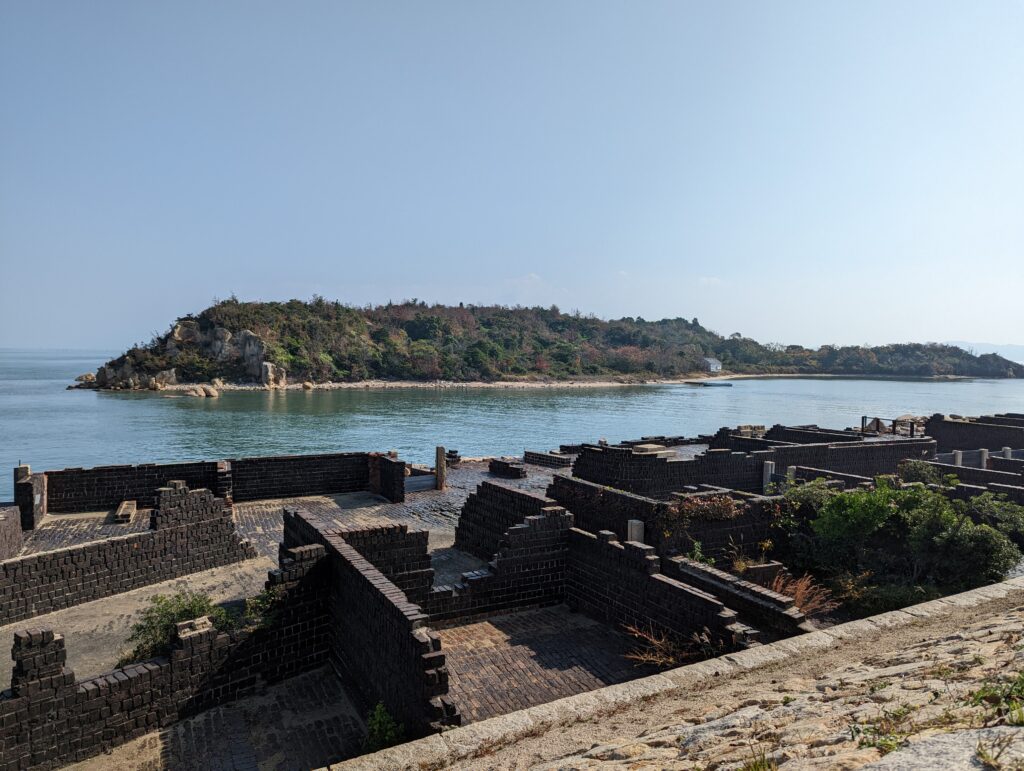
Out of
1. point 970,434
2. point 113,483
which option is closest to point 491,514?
point 113,483

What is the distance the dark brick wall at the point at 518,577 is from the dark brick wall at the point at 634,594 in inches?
9.1

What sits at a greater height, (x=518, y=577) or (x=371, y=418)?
(x=518, y=577)

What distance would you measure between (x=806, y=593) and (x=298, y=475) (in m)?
13.1

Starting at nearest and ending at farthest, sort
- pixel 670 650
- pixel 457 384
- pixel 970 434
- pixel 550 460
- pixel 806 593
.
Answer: pixel 670 650 → pixel 806 593 → pixel 550 460 → pixel 970 434 → pixel 457 384

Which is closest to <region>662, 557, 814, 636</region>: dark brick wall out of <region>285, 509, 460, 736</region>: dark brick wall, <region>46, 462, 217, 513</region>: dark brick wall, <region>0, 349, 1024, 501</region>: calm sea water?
<region>285, 509, 460, 736</region>: dark brick wall

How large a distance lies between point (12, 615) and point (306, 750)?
6.03m

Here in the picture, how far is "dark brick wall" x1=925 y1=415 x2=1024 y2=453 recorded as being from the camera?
25062mm

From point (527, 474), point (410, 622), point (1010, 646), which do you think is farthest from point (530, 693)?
point (527, 474)

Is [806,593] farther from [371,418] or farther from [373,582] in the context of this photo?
[371,418]

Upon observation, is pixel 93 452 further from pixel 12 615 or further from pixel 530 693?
pixel 530 693

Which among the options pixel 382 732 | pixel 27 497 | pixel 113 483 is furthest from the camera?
pixel 113 483

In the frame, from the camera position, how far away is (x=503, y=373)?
10356cm

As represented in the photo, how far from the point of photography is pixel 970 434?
2647 centimetres

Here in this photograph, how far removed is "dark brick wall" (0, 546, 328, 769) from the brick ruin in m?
0.02
